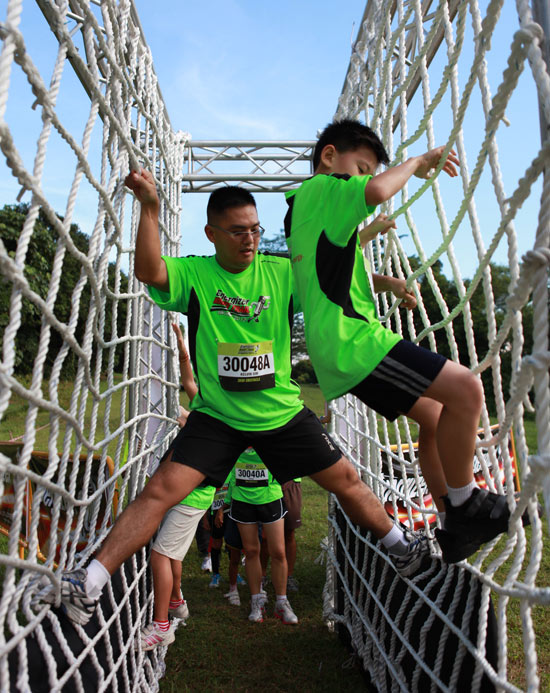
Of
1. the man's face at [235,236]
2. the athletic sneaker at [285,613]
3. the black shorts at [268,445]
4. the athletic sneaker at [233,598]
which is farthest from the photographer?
the athletic sneaker at [233,598]

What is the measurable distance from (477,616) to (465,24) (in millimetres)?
1463

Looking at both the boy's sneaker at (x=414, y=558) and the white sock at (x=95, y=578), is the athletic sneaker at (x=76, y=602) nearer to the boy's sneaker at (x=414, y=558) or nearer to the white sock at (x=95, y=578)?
the white sock at (x=95, y=578)

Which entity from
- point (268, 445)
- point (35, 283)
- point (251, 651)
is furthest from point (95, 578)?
point (35, 283)

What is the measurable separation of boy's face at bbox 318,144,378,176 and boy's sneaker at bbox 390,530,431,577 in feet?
3.95

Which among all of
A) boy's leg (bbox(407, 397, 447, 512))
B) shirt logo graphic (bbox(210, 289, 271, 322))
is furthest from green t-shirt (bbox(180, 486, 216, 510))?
boy's leg (bbox(407, 397, 447, 512))

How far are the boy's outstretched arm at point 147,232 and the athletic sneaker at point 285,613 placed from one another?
1.91m

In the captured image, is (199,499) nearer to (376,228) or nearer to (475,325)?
(376,228)

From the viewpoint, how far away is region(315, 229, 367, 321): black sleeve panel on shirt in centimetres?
145

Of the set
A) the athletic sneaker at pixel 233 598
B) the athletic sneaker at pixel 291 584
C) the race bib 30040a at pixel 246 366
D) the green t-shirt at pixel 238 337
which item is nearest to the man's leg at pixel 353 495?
the green t-shirt at pixel 238 337

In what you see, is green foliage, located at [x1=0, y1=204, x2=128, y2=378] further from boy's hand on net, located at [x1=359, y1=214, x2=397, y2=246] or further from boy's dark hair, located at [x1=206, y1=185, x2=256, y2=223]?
boy's hand on net, located at [x1=359, y1=214, x2=397, y2=246]

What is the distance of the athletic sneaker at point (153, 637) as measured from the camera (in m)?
2.11

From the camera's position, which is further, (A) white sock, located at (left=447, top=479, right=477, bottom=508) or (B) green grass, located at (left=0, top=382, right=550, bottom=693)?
(B) green grass, located at (left=0, top=382, right=550, bottom=693)

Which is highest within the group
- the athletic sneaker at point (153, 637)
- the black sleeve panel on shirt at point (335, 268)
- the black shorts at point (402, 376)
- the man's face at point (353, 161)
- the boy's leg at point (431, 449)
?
the man's face at point (353, 161)

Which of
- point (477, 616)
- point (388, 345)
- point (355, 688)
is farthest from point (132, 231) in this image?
point (355, 688)
